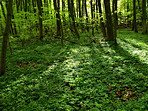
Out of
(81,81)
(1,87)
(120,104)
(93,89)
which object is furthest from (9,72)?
(120,104)

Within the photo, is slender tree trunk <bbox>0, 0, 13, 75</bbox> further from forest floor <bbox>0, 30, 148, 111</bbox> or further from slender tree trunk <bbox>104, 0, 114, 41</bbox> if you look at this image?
slender tree trunk <bbox>104, 0, 114, 41</bbox>

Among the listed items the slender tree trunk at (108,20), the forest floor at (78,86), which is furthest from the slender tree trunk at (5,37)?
the slender tree trunk at (108,20)

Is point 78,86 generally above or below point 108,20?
below

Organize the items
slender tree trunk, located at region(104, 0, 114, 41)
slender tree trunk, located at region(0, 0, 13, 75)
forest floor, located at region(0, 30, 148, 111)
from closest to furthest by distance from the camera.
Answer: forest floor, located at region(0, 30, 148, 111) < slender tree trunk, located at region(0, 0, 13, 75) < slender tree trunk, located at region(104, 0, 114, 41)

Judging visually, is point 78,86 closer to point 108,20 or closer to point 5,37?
point 5,37

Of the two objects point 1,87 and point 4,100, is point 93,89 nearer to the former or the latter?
point 4,100

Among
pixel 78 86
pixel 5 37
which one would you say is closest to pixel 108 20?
pixel 78 86

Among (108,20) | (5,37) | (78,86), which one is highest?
(108,20)

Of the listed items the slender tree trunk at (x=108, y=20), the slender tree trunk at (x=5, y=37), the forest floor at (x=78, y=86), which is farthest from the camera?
the slender tree trunk at (x=108, y=20)

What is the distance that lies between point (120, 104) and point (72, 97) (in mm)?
1739

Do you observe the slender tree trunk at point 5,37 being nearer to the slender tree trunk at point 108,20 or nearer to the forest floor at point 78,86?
the forest floor at point 78,86

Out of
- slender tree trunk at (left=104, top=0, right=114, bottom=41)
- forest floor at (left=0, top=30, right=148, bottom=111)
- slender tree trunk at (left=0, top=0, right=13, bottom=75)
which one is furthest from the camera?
slender tree trunk at (left=104, top=0, right=114, bottom=41)

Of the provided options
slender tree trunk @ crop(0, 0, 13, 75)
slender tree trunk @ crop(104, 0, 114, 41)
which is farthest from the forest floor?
slender tree trunk @ crop(104, 0, 114, 41)

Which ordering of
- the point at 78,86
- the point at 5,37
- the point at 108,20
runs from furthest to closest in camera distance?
the point at 108,20
the point at 5,37
the point at 78,86
